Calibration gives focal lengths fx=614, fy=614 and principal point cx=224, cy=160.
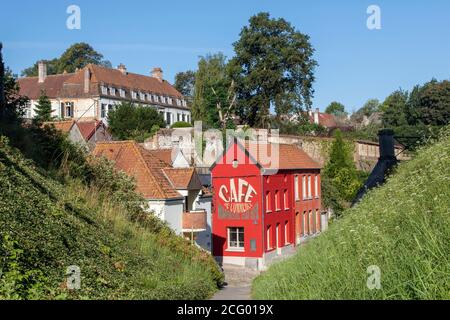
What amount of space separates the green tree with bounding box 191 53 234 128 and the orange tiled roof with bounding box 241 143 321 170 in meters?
13.8

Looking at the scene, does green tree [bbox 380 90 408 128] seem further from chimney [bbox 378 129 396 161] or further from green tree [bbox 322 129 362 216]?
chimney [bbox 378 129 396 161]

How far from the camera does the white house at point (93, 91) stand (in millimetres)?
68688

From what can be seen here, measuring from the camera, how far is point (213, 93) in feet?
194

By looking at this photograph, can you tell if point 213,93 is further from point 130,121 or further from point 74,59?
point 74,59

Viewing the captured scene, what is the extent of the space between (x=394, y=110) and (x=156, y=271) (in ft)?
171

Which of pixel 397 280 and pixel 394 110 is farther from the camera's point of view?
pixel 394 110

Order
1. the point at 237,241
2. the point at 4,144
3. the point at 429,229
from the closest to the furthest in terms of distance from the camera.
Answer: the point at 429,229 < the point at 4,144 < the point at 237,241

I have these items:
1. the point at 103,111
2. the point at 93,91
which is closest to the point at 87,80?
the point at 93,91

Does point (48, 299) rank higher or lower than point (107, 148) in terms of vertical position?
lower

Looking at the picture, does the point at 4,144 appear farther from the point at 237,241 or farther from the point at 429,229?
the point at 237,241

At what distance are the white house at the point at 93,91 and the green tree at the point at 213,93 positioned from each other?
335 inches

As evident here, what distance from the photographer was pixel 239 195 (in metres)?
37.5

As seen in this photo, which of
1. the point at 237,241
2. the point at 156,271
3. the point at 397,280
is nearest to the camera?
the point at 397,280
